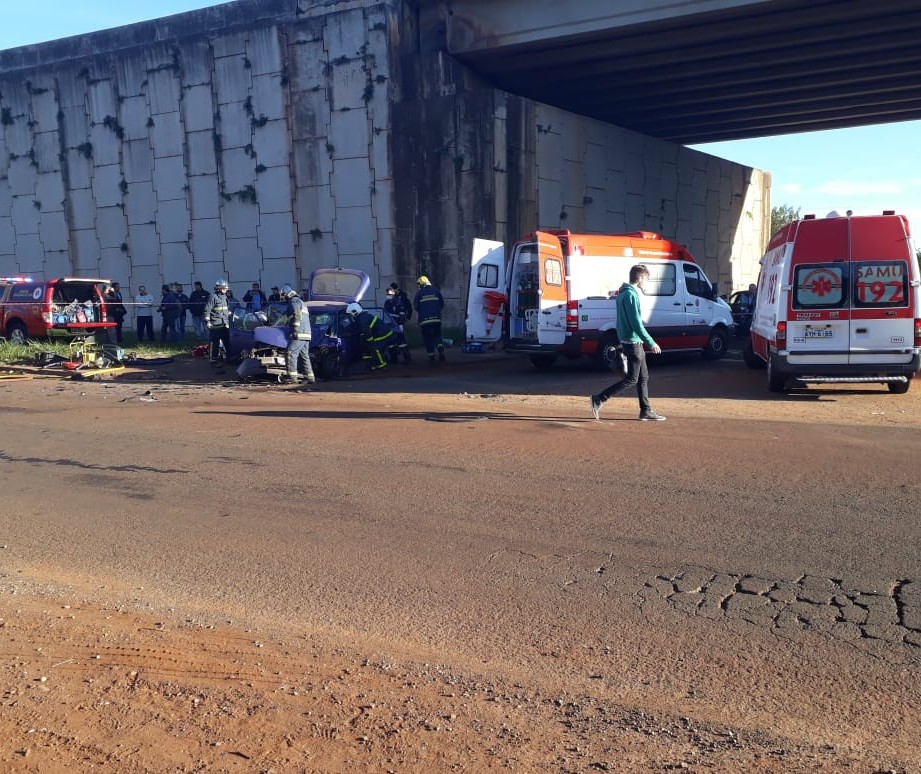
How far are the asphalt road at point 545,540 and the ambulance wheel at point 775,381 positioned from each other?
1.48 meters

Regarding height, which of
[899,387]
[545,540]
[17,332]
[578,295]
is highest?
[578,295]

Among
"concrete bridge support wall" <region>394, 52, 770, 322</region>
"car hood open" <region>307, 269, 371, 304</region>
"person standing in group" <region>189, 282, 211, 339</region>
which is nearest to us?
"car hood open" <region>307, 269, 371, 304</region>

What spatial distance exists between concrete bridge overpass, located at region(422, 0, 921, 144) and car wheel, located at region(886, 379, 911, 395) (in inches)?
469

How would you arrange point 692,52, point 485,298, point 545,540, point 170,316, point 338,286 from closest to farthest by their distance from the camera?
point 545,540
point 485,298
point 338,286
point 692,52
point 170,316

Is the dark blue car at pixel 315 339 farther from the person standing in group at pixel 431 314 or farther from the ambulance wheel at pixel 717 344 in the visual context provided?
the ambulance wheel at pixel 717 344

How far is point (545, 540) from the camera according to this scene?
5828 mm

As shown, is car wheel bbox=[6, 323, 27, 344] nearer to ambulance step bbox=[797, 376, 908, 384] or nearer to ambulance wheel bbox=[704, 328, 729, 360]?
ambulance wheel bbox=[704, 328, 729, 360]

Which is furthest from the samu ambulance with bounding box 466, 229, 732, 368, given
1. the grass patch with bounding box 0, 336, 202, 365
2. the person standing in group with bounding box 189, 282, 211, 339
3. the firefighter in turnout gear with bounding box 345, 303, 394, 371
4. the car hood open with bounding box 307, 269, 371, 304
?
the person standing in group with bounding box 189, 282, 211, 339

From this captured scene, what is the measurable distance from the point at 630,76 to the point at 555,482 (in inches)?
884

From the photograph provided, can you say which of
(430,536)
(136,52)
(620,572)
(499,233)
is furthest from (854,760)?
(136,52)

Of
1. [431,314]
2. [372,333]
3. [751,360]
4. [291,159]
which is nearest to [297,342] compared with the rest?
[372,333]

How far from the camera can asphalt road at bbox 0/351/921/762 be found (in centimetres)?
402

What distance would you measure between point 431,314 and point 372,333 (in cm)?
226

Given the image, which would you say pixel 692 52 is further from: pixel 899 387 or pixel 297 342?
pixel 297 342
